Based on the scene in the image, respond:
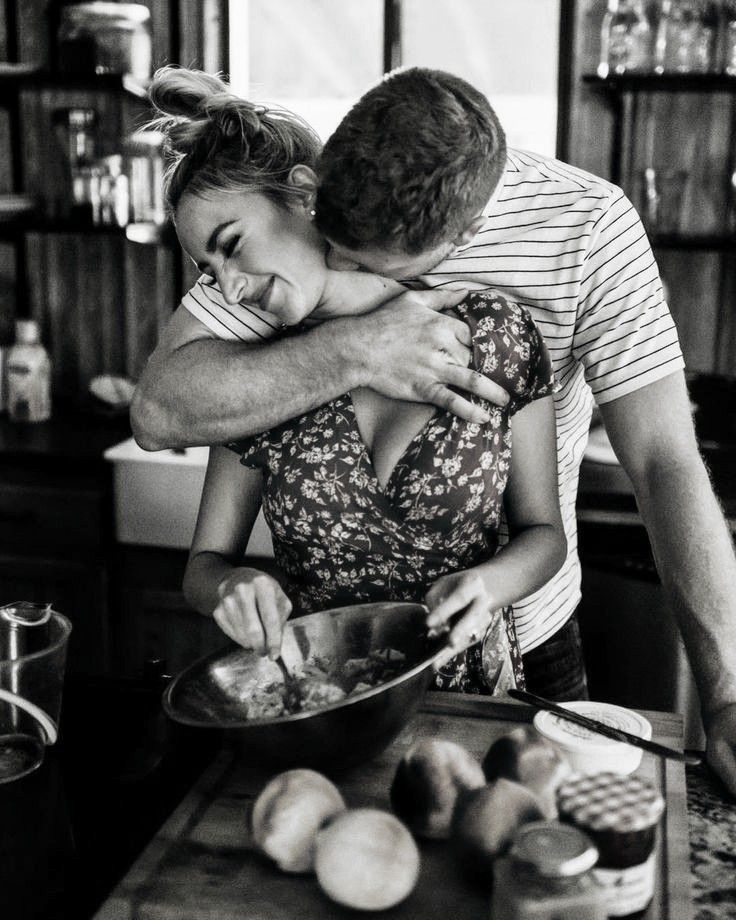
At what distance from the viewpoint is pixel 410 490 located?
4.45 feet

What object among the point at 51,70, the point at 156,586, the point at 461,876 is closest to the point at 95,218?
the point at 51,70

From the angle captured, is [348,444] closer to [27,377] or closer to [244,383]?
[244,383]

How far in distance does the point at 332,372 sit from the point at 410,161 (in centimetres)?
35

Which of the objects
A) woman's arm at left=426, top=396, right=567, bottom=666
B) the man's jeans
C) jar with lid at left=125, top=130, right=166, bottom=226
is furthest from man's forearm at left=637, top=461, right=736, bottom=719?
jar with lid at left=125, top=130, right=166, bottom=226

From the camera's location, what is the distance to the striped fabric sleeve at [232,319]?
155 centimetres

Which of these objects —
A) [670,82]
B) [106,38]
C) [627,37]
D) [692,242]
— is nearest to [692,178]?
[692,242]

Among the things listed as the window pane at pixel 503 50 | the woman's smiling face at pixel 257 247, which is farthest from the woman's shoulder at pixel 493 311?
the window pane at pixel 503 50

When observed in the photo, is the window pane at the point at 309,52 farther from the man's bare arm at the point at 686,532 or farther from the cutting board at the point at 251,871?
the cutting board at the point at 251,871

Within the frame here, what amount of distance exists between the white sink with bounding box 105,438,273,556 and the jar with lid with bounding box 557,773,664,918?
1900 mm

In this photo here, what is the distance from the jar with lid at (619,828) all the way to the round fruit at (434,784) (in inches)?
4.1

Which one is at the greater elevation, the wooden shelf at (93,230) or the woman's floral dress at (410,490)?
the wooden shelf at (93,230)

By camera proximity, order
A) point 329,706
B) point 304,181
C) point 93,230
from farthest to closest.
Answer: point 93,230, point 304,181, point 329,706

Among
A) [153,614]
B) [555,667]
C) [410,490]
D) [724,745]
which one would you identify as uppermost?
[410,490]

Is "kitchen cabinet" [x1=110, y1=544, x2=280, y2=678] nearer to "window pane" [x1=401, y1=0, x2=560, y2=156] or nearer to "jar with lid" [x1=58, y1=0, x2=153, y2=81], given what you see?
"jar with lid" [x1=58, y1=0, x2=153, y2=81]
